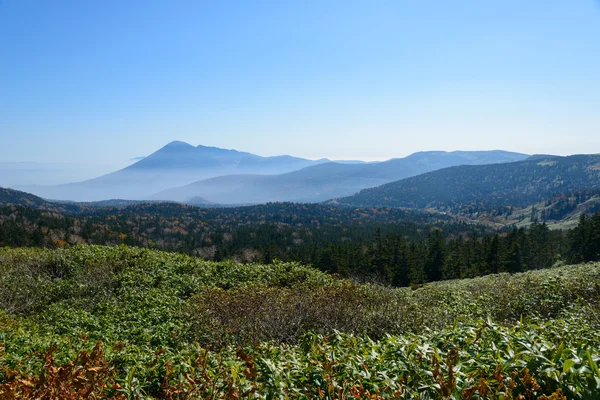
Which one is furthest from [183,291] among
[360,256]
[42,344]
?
[360,256]

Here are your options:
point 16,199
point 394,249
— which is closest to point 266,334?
point 394,249

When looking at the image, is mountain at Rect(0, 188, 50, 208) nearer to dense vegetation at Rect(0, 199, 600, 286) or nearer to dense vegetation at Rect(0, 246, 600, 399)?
dense vegetation at Rect(0, 199, 600, 286)

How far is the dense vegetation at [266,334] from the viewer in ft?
9.50

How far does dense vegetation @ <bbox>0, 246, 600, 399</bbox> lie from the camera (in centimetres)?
289

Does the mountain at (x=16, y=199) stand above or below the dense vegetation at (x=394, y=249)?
above

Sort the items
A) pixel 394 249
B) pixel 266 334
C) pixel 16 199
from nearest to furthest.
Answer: pixel 266 334 → pixel 394 249 → pixel 16 199

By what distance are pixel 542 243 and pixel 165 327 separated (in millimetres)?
75830

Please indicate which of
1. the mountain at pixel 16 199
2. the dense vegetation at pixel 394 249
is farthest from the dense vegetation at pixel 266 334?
the mountain at pixel 16 199

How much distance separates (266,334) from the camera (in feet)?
29.6

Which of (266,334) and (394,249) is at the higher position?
(266,334)

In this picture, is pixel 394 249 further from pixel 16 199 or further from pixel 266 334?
pixel 16 199

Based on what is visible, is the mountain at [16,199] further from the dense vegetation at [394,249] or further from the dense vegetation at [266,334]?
the dense vegetation at [266,334]

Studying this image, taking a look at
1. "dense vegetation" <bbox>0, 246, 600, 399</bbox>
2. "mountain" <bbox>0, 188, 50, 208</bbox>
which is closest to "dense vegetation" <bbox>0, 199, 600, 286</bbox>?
"dense vegetation" <bbox>0, 246, 600, 399</bbox>

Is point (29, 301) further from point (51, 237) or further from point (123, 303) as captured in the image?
point (51, 237)
